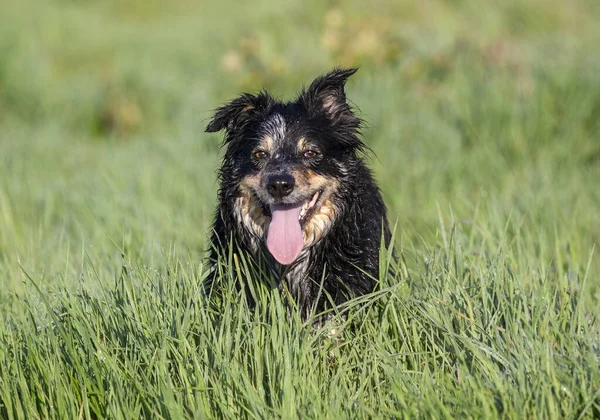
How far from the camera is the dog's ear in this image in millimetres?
3729

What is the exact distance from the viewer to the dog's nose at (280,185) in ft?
11.2

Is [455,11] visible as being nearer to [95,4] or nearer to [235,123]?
[95,4]

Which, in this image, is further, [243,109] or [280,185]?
[243,109]

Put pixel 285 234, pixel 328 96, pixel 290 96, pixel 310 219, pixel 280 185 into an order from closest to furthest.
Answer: pixel 280 185 → pixel 285 234 → pixel 310 219 → pixel 328 96 → pixel 290 96

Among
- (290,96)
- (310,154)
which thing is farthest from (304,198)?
(290,96)

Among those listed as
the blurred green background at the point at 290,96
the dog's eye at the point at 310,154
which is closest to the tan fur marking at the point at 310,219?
Answer: the dog's eye at the point at 310,154

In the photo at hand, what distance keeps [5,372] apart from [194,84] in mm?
7096

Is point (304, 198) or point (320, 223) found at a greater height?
point (304, 198)

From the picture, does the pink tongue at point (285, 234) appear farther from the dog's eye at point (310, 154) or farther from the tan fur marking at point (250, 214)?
the dog's eye at point (310, 154)

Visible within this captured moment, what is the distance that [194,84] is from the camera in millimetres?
9742

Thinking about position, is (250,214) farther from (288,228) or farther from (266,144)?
(266,144)

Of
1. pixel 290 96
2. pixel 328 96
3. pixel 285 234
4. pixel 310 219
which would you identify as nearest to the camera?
pixel 285 234

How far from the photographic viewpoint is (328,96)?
3820mm

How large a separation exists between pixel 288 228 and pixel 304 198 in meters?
0.16
